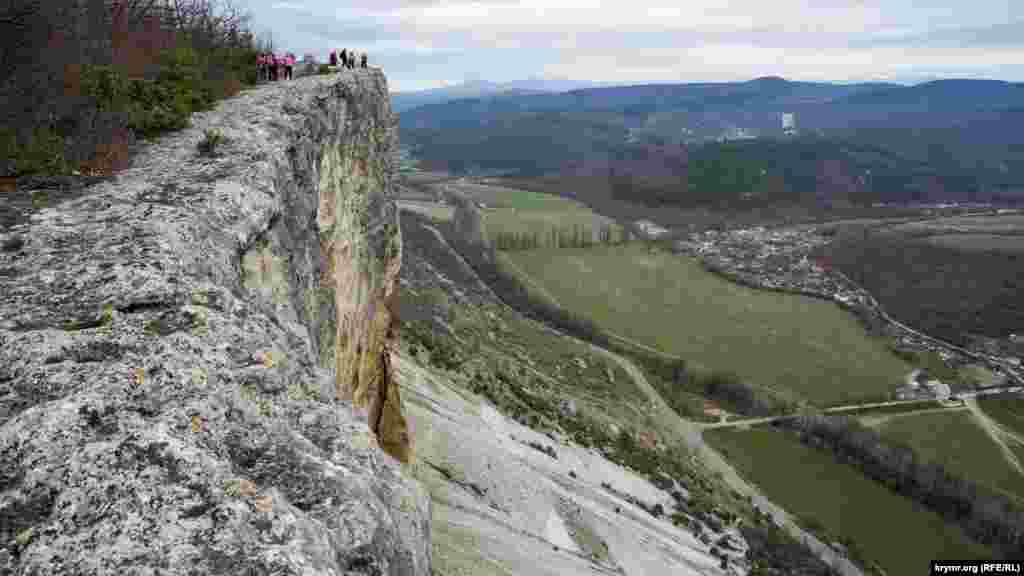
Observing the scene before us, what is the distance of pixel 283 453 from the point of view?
597 cm

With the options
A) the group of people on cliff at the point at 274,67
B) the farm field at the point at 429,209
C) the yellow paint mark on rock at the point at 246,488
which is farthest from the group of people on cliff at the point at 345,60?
the farm field at the point at 429,209

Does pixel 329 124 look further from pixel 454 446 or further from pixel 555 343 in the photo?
pixel 555 343

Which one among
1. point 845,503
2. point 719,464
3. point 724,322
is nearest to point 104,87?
point 719,464

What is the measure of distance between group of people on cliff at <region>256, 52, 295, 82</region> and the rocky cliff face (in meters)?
14.8

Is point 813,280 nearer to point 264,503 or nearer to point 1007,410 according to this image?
point 1007,410

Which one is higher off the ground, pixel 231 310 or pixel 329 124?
pixel 329 124

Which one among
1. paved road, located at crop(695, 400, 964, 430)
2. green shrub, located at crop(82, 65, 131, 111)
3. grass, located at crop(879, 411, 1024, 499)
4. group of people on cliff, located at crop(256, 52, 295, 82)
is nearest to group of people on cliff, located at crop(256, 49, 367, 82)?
group of people on cliff, located at crop(256, 52, 295, 82)

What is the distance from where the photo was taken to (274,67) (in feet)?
86.0

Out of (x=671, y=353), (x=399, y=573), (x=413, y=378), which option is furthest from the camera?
(x=671, y=353)

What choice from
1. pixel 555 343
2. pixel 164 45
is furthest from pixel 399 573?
pixel 555 343

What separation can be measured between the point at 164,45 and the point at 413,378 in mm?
24525

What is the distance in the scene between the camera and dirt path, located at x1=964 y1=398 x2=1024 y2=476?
72619mm

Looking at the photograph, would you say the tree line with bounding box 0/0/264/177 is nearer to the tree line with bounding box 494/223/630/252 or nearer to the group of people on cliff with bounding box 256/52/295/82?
the group of people on cliff with bounding box 256/52/295/82

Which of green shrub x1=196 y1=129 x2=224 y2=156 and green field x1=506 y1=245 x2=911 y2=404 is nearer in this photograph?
green shrub x1=196 y1=129 x2=224 y2=156
